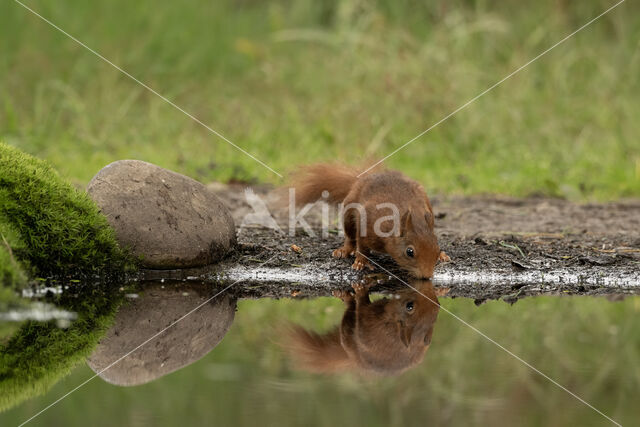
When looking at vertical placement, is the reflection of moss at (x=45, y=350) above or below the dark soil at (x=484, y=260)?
below

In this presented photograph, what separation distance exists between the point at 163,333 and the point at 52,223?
3.95 feet

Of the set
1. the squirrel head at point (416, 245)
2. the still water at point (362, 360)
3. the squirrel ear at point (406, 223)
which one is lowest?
the still water at point (362, 360)

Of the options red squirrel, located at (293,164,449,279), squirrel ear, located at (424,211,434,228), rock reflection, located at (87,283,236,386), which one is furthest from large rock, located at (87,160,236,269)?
squirrel ear, located at (424,211,434,228)

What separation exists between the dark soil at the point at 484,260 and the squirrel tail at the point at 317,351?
0.74 metres

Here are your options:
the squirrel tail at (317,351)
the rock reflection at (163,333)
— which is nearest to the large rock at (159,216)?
the rock reflection at (163,333)

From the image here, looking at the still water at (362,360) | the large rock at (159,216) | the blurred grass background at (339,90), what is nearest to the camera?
the still water at (362,360)

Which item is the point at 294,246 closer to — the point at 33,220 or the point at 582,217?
the point at 33,220

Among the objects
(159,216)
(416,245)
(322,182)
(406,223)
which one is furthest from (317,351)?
(322,182)

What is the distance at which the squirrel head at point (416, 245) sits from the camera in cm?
509

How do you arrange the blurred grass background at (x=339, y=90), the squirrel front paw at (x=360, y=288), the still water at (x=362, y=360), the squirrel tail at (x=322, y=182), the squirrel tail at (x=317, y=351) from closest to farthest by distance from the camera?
the still water at (x=362, y=360), the squirrel tail at (x=317, y=351), the squirrel front paw at (x=360, y=288), the squirrel tail at (x=322, y=182), the blurred grass background at (x=339, y=90)

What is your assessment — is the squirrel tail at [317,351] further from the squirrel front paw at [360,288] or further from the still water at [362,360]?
the squirrel front paw at [360,288]

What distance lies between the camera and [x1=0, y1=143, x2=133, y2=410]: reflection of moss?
385cm

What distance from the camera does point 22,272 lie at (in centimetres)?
429

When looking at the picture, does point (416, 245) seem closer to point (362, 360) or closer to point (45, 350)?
point (362, 360)
